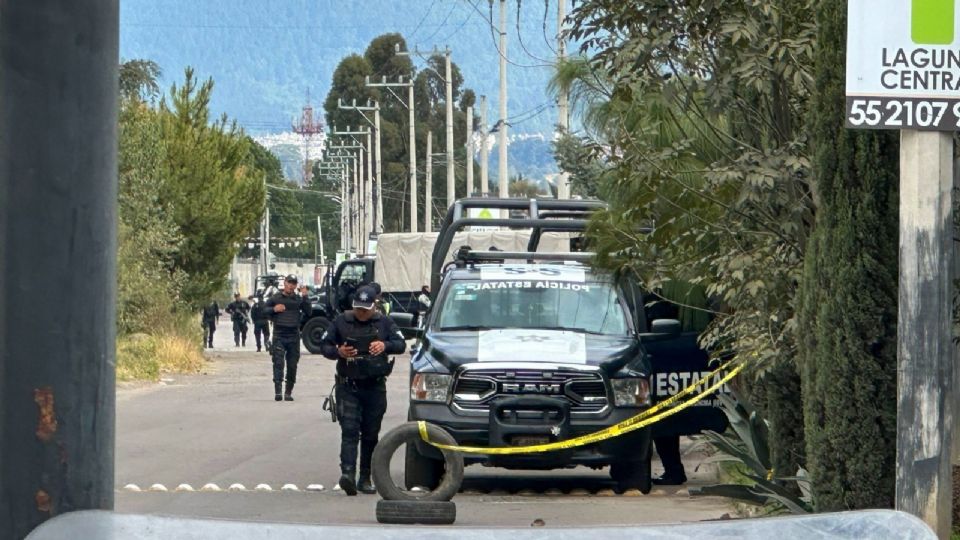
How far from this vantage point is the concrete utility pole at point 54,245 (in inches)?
151

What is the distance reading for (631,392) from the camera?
1295cm

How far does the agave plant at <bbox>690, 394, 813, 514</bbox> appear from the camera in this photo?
29.6 feet

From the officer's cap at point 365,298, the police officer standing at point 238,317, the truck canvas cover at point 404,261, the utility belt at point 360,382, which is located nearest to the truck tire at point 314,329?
the truck canvas cover at point 404,261

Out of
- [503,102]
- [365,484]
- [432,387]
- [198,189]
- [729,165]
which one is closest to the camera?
[729,165]

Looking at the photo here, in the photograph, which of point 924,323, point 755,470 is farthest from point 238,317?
point 924,323

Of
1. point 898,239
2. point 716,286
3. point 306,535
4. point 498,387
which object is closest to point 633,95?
point 716,286

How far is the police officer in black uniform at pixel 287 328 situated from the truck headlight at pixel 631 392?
491 inches

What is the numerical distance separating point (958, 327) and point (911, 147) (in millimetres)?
2125

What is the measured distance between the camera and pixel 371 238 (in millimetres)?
62531

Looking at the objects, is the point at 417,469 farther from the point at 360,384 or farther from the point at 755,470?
the point at 755,470

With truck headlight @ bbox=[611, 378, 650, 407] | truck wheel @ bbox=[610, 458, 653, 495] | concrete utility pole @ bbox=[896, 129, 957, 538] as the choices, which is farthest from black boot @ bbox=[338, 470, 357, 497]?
concrete utility pole @ bbox=[896, 129, 957, 538]

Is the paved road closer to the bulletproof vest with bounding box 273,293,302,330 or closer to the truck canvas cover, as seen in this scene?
the bulletproof vest with bounding box 273,293,302,330

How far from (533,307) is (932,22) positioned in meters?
7.83

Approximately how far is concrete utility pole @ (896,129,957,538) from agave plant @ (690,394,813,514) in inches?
68.7
